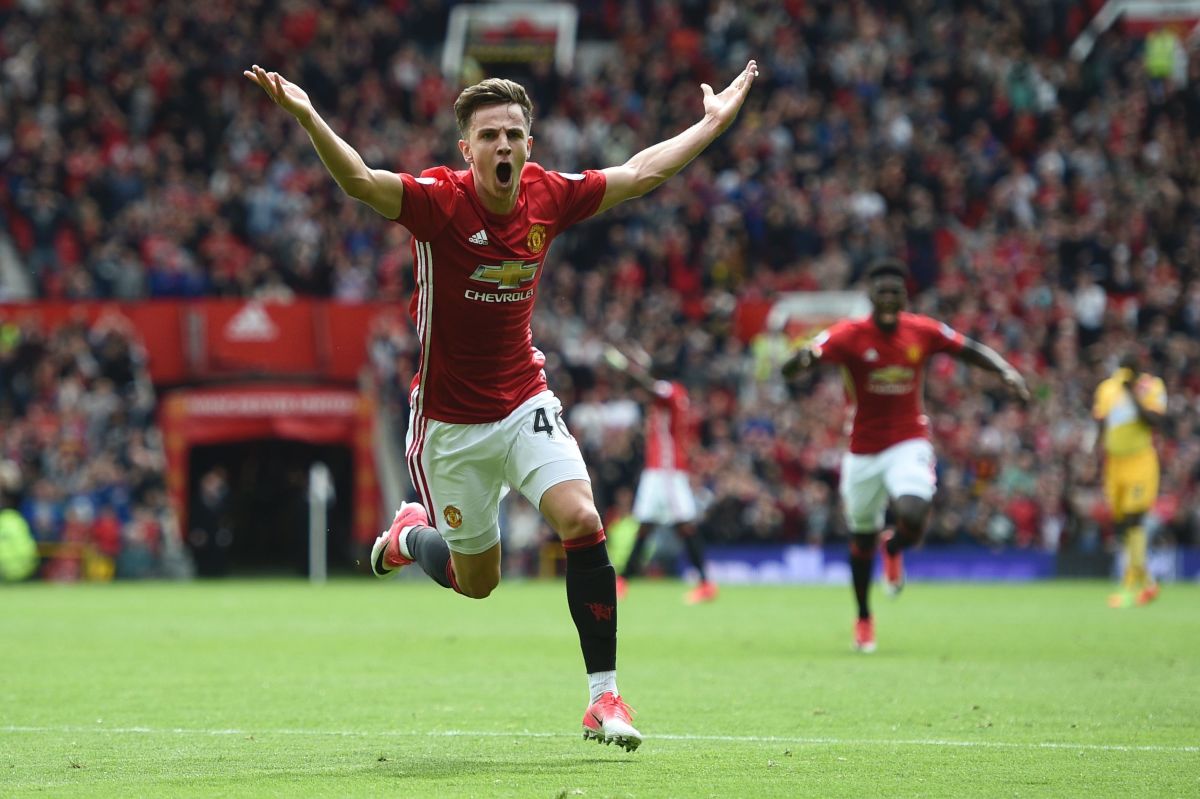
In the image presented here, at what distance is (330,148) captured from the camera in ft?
22.5

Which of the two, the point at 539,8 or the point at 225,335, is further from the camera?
the point at 539,8

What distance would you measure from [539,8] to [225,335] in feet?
38.0

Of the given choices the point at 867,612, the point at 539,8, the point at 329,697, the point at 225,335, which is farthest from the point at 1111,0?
the point at 329,697

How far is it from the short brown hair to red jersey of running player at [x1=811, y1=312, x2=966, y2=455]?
6102mm

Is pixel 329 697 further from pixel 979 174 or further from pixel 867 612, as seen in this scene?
pixel 979 174

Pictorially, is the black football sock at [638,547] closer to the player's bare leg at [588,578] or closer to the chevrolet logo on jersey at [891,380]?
the chevrolet logo on jersey at [891,380]

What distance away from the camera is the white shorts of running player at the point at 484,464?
7742 mm

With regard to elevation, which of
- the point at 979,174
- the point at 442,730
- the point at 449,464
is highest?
the point at 979,174

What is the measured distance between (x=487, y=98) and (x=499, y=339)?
104cm

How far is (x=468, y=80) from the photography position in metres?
33.3

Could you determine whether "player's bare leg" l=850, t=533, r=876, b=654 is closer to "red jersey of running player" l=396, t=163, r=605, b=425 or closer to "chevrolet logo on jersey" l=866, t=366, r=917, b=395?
"chevrolet logo on jersey" l=866, t=366, r=917, b=395

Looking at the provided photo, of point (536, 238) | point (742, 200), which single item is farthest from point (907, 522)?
point (742, 200)

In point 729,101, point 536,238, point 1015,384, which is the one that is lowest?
point 1015,384

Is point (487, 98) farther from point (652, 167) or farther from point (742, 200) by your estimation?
point (742, 200)
